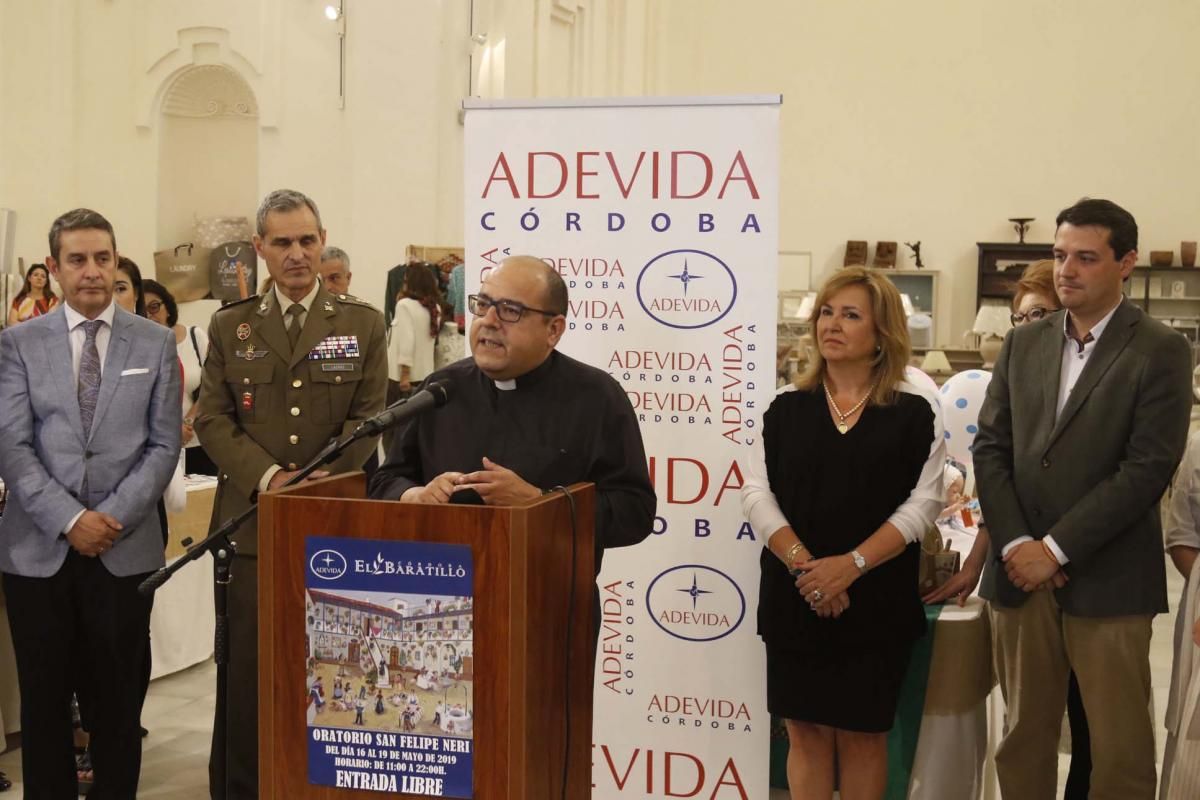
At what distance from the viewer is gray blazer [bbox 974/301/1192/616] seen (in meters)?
3.07

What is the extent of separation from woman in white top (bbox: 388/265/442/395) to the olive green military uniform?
16.7 feet

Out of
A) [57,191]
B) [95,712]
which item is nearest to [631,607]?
[95,712]

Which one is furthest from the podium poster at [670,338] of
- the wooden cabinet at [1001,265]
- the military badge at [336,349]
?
the wooden cabinet at [1001,265]

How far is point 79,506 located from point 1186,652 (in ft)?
9.24

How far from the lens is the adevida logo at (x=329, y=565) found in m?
2.21

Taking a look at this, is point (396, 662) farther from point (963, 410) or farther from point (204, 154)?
point (204, 154)

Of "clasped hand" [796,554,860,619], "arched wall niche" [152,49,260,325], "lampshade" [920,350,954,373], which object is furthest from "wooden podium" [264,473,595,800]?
"lampshade" [920,350,954,373]

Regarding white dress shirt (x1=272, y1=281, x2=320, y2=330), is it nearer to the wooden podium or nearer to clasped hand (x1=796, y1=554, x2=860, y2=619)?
the wooden podium

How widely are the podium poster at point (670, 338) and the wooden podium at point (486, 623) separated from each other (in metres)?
1.29

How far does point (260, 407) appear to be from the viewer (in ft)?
11.7

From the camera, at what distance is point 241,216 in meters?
11.3

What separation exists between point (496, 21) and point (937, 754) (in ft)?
32.8

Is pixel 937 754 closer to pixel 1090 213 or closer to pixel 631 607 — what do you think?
pixel 631 607

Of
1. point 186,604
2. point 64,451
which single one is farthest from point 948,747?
point 186,604
